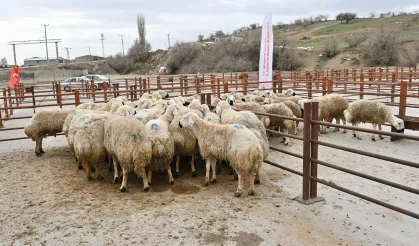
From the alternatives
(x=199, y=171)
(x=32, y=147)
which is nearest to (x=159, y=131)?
(x=199, y=171)

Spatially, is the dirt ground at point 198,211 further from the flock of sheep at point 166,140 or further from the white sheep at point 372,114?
the white sheep at point 372,114

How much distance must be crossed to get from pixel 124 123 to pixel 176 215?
1.93 metres

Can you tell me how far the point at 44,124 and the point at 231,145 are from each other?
480 cm

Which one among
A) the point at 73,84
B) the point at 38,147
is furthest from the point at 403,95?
the point at 73,84

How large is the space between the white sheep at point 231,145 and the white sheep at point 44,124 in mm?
3545

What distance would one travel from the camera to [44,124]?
793cm

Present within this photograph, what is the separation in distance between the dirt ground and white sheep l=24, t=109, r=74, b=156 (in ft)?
4.24

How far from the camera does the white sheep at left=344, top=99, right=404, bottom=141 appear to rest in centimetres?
864

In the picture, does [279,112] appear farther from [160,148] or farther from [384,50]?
[384,50]

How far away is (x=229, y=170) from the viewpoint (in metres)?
6.50

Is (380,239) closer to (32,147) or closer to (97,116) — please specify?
(97,116)

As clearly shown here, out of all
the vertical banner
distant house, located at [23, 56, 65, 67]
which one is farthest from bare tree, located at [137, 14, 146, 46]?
the vertical banner

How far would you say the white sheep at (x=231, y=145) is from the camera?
512 cm

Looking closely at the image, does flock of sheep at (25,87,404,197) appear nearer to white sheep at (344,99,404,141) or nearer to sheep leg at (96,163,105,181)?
sheep leg at (96,163,105,181)
